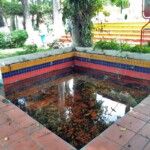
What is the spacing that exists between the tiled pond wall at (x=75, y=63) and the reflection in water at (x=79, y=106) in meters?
0.55

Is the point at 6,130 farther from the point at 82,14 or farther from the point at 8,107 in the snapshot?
the point at 82,14

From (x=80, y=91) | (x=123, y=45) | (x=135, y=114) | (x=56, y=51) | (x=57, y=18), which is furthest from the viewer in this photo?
(x=57, y=18)

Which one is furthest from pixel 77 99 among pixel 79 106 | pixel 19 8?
pixel 19 8

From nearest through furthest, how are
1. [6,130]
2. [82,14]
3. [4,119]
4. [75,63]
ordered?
[6,130] < [4,119] < [82,14] < [75,63]

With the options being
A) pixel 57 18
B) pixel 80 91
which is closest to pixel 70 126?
pixel 80 91

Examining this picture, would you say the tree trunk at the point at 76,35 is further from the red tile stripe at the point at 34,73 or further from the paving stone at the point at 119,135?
the paving stone at the point at 119,135

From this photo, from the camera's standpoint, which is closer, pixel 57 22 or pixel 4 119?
pixel 4 119

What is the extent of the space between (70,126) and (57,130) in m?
0.18

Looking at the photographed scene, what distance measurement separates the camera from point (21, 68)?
3943 mm

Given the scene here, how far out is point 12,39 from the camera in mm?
8000

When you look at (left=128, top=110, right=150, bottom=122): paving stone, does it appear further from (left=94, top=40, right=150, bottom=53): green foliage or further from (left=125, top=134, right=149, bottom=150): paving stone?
(left=94, top=40, right=150, bottom=53): green foliage

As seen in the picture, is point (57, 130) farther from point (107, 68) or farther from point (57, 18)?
point (57, 18)

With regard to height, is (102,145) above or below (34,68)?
below

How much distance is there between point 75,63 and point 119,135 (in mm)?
3321
